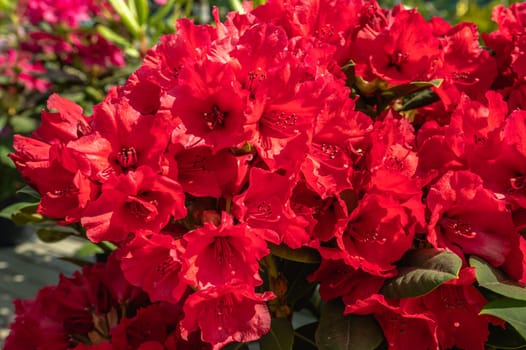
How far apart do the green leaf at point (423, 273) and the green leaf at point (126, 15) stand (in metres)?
1.22

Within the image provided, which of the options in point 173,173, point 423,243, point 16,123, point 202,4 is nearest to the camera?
point 173,173

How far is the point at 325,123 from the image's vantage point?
60 cm

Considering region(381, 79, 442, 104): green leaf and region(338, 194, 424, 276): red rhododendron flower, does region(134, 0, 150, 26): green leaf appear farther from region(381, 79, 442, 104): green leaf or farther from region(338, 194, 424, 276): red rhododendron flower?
region(338, 194, 424, 276): red rhododendron flower

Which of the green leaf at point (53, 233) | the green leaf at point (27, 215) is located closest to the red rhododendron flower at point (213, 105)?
the green leaf at point (27, 215)

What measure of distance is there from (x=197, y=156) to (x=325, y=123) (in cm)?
13

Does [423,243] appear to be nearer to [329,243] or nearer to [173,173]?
[329,243]

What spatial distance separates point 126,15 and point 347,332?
4.11 feet

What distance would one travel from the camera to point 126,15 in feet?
5.30

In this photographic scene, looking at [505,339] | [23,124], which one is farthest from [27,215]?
[23,124]

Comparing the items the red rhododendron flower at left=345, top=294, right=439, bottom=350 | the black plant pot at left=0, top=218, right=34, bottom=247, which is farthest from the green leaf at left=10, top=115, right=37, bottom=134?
the red rhododendron flower at left=345, top=294, right=439, bottom=350

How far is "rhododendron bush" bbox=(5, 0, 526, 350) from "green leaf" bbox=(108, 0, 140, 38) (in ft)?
3.14

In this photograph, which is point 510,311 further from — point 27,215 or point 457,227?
point 27,215

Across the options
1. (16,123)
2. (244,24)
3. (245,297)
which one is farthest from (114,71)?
(245,297)

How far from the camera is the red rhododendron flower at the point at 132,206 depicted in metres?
0.54
